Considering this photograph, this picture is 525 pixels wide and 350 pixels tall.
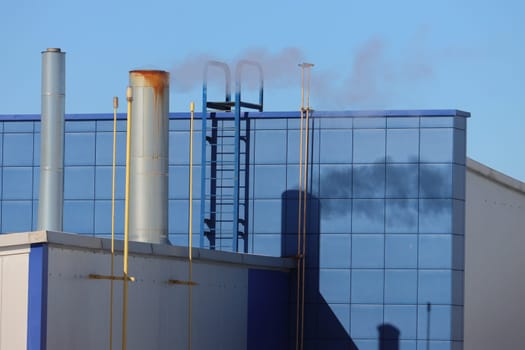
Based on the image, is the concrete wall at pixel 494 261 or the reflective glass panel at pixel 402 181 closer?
the reflective glass panel at pixel 402 181

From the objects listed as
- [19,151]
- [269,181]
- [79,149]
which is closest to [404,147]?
[269,181]

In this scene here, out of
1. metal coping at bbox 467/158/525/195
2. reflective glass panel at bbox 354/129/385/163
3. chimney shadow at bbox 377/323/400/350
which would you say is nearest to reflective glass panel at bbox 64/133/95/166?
reflective glass panel at bbox 354/129/385/163

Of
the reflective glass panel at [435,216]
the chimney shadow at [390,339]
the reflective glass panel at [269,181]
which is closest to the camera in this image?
the chimney shadow at [390,339]

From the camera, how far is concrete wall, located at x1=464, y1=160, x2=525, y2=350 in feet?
107

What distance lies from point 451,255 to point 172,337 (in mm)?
8421

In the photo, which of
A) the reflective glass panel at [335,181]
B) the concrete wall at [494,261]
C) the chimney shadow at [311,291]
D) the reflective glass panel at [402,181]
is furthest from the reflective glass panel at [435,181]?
the chimney shadow at [311,291]

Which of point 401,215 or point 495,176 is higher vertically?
point 495,176

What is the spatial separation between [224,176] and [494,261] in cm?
761

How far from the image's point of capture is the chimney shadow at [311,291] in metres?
30.8

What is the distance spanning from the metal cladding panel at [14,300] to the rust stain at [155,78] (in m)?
8.59

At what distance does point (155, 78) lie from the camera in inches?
1109

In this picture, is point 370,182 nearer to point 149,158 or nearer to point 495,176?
point 495,176

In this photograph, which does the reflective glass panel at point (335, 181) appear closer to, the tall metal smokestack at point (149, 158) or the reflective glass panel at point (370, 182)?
the reflective glass panel at point (370, 182)

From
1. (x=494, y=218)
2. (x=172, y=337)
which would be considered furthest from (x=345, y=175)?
(x=172, y=337)
